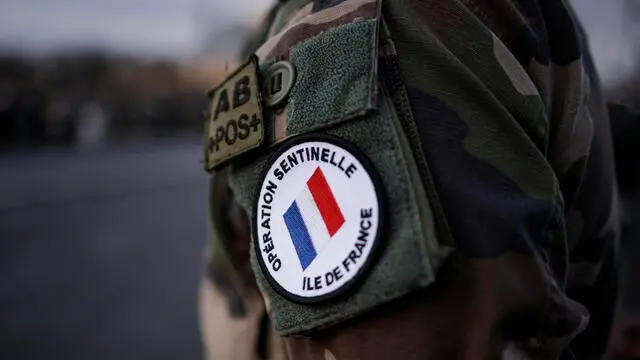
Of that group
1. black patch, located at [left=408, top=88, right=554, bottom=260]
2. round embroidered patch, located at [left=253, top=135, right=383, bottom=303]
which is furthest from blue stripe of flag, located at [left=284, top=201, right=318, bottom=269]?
black patch, located at [left=408, top=88, right=554, bottom=260]

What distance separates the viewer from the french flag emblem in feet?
1.92

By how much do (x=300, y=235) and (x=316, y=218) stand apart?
21 millimetres

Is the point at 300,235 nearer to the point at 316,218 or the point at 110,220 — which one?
the point at 316,218

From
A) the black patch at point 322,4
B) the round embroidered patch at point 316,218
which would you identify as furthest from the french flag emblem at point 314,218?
the black patch at point 322,4

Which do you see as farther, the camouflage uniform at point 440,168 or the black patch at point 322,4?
the black patch at point 322,4

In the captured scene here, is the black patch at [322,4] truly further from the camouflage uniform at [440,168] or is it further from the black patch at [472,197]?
the black patch at [472,197]

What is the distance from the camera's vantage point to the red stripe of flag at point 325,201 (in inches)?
22.8

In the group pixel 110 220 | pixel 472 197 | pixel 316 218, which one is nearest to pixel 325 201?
pixel 316 218

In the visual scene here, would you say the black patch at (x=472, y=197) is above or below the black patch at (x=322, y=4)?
below

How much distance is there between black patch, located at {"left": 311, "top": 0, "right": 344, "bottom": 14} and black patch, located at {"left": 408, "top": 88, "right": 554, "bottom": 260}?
132mm

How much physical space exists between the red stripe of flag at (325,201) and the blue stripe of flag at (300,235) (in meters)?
0.02

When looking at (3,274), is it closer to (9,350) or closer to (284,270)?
(9,350)

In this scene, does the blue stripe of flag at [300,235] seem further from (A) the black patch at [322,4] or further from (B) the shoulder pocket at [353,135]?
(A) the black patch at [322,4]

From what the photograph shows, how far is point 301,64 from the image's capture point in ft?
2.09
